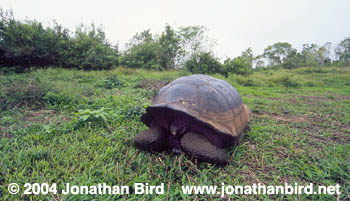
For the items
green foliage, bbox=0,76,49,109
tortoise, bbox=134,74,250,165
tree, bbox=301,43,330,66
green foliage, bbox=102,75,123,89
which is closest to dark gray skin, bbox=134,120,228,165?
tortoise, bbox=134,74,250,165

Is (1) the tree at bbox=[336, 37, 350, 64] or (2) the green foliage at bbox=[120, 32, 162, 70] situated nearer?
(2) the green foliage at bbox=[120, 32, 162, 70]

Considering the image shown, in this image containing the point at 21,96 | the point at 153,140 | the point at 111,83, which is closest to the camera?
the point at 153,140

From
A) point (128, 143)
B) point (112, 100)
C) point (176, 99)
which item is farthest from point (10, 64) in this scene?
point (176, 99)

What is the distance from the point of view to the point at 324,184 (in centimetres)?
139

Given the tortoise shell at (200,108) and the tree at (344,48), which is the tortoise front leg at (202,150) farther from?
the tree at (344,48)

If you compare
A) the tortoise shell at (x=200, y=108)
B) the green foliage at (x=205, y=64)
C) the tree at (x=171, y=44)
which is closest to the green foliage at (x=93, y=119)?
the tortoise shell at (x=200, y=108)

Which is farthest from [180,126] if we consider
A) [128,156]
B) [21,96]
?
[21,96]

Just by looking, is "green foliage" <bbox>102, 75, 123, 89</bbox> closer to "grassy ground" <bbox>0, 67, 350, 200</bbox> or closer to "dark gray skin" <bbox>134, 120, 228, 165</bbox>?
"grassy ground" <bbox>0, 67, 350, 200</bbox>

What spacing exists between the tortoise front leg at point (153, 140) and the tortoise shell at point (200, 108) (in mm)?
106

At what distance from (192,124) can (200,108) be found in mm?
186

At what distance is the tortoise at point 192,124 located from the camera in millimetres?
1517

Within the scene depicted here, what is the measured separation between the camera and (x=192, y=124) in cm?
167

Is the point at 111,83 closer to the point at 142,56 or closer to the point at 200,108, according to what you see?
the point at 200,108

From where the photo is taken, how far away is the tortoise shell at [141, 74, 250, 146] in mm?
1554
